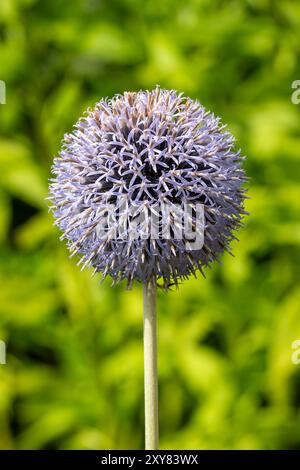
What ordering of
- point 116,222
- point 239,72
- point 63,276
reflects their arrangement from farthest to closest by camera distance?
point 239,72 < point 63,276 < point 116,222

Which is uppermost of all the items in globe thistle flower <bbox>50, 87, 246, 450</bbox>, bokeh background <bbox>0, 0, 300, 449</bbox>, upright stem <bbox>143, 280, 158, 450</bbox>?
bokeh background <bbox>0, 0, 300, 449</bbox>

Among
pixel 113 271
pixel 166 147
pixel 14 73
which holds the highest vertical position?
pixel 14 73

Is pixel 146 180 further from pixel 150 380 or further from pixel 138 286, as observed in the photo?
pixel 138 286

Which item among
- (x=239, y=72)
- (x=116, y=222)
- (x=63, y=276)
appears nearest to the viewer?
(x=116, y=222)

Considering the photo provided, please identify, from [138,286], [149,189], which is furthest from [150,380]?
[138,286]

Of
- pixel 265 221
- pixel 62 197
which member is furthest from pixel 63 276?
pixel 62 197

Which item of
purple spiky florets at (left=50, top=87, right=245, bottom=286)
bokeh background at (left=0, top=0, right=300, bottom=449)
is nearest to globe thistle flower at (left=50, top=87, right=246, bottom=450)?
purple spiky florets at (left=50, top=87, right=245, bottom=286)

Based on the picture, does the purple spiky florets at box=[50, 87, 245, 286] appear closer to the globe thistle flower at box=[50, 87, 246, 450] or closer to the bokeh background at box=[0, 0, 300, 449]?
the globe thistle flower at box=[50, 87, 246, 450]

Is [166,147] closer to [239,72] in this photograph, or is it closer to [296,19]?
[296,19]
